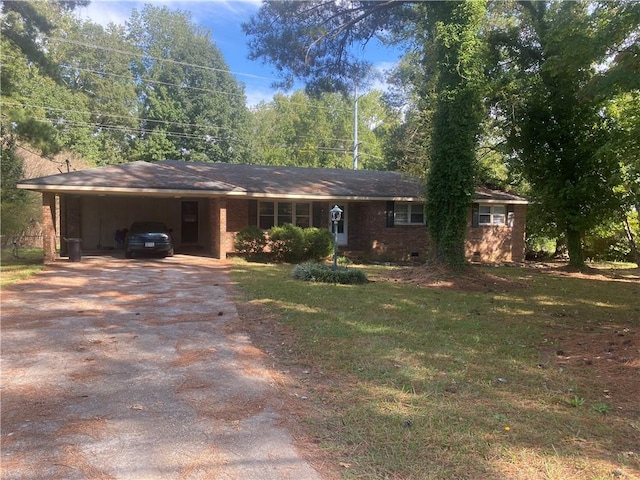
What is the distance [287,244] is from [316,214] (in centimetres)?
354

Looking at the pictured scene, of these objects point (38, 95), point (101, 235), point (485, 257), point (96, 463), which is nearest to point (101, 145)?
point (38, 95)

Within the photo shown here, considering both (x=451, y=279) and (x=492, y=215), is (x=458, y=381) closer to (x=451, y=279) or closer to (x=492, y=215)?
(x=451, y=279)

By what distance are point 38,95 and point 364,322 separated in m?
35.5

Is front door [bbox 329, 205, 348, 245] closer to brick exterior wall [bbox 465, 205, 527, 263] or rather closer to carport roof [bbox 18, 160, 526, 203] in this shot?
carport roof [bbox 18, 160, 526, 203]

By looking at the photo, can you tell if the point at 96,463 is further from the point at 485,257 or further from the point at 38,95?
the point at 38,95

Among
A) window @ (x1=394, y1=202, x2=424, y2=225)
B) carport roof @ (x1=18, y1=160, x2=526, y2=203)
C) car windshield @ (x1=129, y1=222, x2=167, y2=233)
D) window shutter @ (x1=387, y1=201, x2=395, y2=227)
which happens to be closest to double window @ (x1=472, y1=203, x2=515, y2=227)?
carport roof @ (x1=18, y1=160, x2=526, y2=203)

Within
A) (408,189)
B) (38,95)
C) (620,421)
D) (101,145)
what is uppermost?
(38,95)

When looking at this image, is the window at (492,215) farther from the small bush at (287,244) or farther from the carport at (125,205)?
the carport at (125,205)

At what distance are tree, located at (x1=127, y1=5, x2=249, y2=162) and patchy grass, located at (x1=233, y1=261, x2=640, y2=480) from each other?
1320 inches

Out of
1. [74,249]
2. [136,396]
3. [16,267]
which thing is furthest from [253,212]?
[136,396]

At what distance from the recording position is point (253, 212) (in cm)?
1838

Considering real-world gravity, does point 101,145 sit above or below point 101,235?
above

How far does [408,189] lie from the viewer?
2006 cm

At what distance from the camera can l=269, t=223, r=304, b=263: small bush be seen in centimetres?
1645
